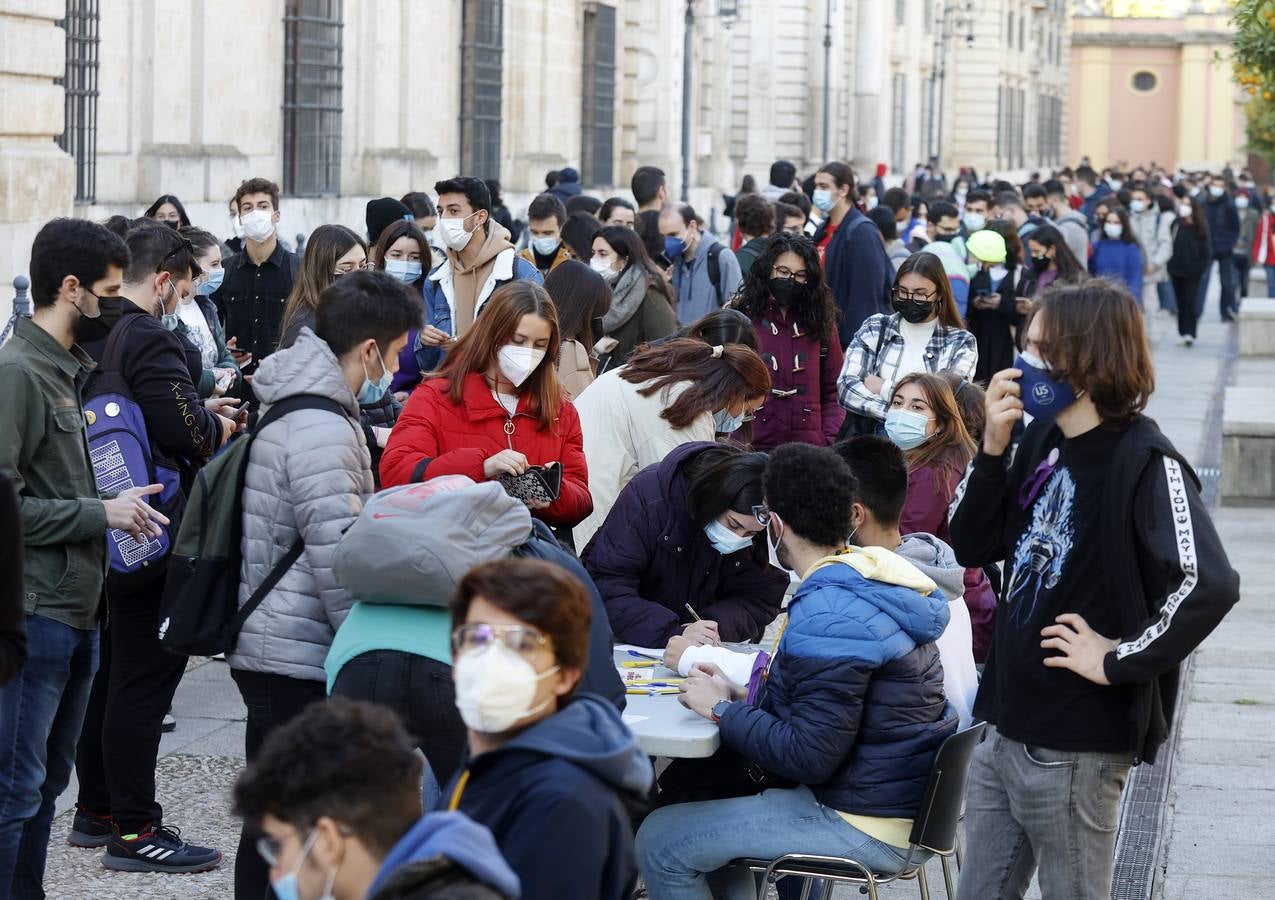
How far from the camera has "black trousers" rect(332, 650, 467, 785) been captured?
4332mm

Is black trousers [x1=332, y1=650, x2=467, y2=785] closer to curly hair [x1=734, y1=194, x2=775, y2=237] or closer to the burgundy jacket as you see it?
the burgundy jacket

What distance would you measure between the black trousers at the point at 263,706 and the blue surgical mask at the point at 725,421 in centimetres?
220

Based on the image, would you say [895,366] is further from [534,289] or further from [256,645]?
[256,645]

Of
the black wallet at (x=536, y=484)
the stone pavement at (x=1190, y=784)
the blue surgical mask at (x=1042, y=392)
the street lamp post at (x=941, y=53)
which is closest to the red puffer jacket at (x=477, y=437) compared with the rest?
the black wallet at (x=536, y=484)

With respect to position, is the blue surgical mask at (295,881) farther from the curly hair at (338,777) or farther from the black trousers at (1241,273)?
the black trousers at (1241,273)

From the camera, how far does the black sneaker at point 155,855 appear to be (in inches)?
236

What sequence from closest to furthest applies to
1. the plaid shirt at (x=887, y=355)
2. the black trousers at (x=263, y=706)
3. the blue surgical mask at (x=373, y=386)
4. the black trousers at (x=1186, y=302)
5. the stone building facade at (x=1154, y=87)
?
the black trousers at (x=263, y=706)
the blue surgical mask at (x=373, y=386)
the plaid shirt at (x=887, y=355)
the black trousers at (x=1186, y=302)
the stone building facade at (x=1154, y=87)

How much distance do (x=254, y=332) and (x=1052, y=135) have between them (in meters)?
79.2

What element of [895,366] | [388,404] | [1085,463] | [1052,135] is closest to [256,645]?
[1085,463]

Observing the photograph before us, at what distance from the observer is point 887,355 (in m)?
9.02

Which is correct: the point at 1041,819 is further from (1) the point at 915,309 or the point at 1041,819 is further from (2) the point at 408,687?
(1) the point at 915,309

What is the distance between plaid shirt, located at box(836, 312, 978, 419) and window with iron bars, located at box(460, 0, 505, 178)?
Result: 46.0 ft

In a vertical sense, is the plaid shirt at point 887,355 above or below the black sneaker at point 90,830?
above

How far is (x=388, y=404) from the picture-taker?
7.73 m
